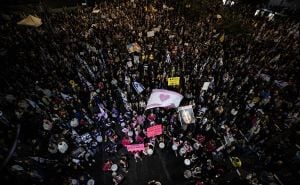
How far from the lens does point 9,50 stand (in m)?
16.2

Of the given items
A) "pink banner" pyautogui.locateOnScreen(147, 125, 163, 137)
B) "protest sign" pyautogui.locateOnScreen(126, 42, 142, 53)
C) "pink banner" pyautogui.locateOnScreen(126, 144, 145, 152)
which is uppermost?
"protest sign" pyautogui.locateOnScreen(126, 42, 142, 53)

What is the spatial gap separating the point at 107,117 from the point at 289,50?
1620 centimetres

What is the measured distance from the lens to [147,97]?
13703 mm

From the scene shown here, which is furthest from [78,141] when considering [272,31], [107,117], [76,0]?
[76,0]

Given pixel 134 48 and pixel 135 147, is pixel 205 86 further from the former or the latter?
pixel 134 48

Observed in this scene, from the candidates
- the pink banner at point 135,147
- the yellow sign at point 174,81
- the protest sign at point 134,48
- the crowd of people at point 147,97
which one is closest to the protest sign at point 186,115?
the crowd of people at point 147,97

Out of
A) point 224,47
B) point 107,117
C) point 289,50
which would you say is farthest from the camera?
point 224,47

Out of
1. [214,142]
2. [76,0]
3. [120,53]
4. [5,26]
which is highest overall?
[76,0]

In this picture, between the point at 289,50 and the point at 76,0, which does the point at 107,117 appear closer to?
the point at 289,50

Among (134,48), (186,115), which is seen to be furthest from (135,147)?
(134,48)

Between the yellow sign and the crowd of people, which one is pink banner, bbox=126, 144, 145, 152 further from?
the yellow sign

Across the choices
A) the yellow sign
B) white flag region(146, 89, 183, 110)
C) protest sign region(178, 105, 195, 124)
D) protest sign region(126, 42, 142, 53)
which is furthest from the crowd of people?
white flag region(146, 89, 183, 110)

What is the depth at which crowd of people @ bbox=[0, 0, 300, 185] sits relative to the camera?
1096cm

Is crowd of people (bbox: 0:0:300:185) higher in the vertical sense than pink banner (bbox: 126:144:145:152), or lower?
higher
